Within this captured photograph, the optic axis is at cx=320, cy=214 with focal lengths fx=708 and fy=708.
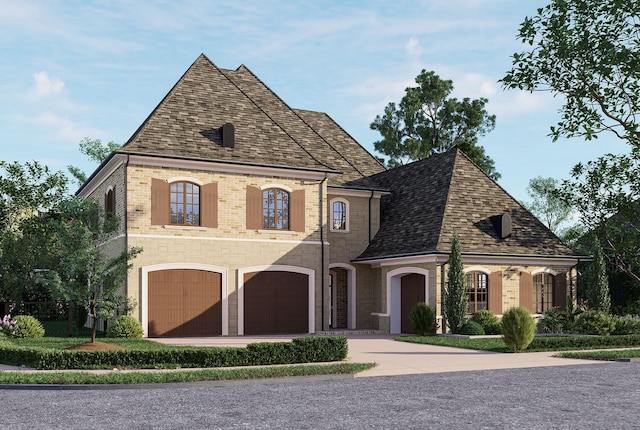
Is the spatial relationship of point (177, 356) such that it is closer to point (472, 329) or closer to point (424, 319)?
point (424, 319)

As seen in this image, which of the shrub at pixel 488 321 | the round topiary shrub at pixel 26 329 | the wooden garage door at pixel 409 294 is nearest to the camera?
the round topiary shrub at pixel 26 329

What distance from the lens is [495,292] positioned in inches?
1160

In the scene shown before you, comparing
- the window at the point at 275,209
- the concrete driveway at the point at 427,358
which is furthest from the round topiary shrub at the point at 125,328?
the window at the point at 275,209

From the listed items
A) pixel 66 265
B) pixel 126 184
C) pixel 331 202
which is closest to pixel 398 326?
pixel 331 202

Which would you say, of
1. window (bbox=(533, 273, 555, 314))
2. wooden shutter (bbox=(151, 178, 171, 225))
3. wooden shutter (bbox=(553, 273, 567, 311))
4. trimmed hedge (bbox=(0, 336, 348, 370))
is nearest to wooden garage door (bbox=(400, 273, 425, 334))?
window (bbox=(533, 273, 555, 314))

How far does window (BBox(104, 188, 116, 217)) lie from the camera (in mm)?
28072

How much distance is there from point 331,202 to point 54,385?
1959 cm

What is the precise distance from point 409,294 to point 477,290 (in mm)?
2922

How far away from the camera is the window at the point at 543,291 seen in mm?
30672

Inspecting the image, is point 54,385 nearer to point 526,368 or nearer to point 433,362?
point 433,362

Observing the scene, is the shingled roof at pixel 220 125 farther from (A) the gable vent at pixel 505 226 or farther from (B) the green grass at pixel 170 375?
(B) the green grass at pixel 170 375

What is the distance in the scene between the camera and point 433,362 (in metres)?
18.7

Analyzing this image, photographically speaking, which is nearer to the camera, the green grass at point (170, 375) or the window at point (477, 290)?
the green grass at point (170, 375)

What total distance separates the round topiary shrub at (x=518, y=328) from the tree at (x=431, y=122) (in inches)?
1366
